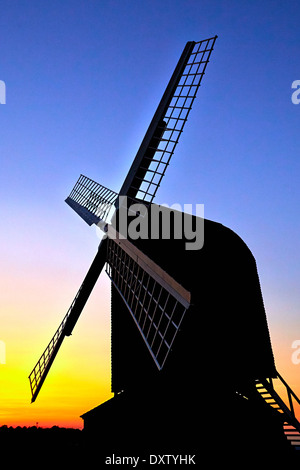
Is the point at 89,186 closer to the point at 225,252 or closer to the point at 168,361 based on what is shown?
the point at 225,252

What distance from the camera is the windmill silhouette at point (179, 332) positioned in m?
10.6

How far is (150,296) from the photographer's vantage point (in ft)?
37.0

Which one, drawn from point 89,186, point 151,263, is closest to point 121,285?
point 151,263

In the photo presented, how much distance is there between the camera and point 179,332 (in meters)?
9.41

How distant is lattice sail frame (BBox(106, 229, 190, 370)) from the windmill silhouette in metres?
0.03

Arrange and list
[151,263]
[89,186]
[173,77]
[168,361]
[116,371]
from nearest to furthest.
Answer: [168,361]
[151,263]
[116,371]
[173,77]
[89,186]

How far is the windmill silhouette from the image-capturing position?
10.6 meters

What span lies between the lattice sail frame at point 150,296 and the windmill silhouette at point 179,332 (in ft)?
0.10

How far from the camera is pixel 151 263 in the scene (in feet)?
36.1

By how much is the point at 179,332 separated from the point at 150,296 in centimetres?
203

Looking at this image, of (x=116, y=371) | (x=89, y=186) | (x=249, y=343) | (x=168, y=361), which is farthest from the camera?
(x=89, y=186)

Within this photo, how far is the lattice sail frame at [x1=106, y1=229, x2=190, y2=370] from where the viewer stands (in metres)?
10.0

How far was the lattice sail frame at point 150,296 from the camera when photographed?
10.0 metres

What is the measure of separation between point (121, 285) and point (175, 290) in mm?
3714
